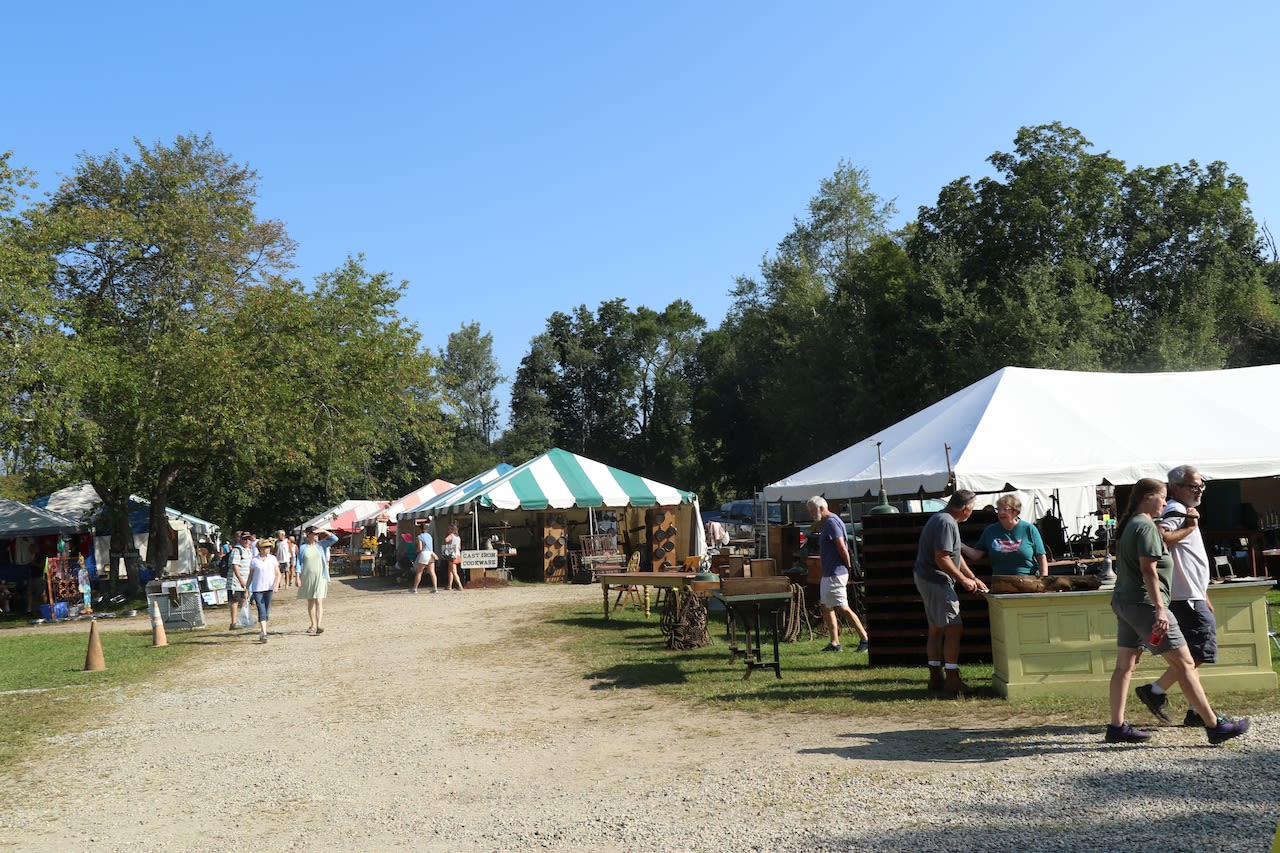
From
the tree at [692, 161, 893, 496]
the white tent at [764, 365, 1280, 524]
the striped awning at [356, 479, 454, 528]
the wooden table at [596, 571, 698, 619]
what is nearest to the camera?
the white tent at [764, 365, 1280, 524]

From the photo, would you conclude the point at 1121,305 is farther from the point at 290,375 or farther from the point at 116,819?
Result: the point at 116,819

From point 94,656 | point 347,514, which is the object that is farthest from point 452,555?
point 347,514

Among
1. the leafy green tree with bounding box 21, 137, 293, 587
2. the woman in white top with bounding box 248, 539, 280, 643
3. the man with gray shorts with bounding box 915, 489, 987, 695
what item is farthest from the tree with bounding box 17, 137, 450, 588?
the man with gray shorts with bounding box 915, 489, 987, 695

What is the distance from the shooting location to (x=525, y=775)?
656 cm

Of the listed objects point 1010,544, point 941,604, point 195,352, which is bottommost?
point 941,604

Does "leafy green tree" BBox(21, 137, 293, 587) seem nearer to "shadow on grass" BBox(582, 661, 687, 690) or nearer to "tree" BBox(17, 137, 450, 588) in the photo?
"tree" BBox(17, 137, 450, 588)

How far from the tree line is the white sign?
3.81 meters

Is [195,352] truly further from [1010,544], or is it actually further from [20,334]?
[1010,544]

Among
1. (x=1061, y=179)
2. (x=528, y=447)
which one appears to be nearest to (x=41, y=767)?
(x=1061, y=179)

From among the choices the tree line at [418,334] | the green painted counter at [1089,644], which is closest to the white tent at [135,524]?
the tree line at [418,334]

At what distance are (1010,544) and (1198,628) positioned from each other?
199 centimetres

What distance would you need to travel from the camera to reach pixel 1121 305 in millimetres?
35812

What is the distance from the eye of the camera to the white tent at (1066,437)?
12.4 meters

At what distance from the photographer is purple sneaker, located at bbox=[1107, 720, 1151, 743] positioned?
625 cm
